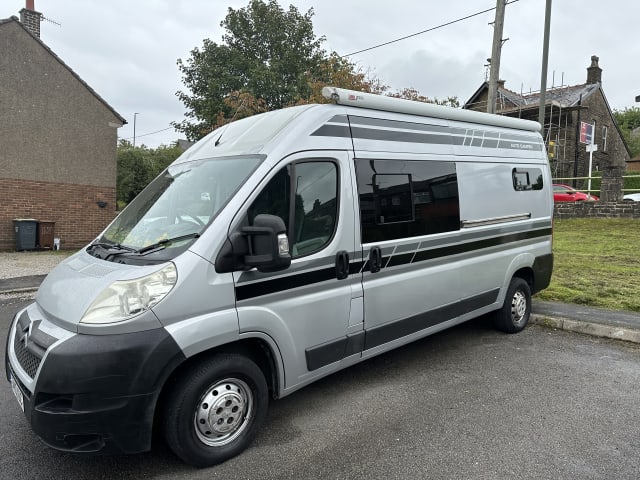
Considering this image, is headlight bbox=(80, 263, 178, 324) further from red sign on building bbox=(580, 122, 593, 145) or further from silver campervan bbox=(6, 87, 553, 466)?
red sign on building bbox=(580, 122, 593, 145)

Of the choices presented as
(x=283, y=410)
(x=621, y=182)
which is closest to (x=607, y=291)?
(x=283, y=410)

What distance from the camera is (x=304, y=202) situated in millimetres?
3256

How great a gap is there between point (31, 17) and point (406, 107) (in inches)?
628

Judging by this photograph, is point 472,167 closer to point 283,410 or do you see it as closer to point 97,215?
point 283,410

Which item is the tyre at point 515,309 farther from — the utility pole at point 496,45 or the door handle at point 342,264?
the utility pole at point 496,45

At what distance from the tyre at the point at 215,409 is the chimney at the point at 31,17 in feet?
54.0

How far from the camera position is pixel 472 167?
15.4ft

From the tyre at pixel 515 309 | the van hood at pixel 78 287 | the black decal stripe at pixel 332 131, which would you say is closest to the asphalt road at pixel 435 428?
the tyre at pixel 515 309

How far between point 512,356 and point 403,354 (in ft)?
3.74

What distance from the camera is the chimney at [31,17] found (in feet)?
48.3

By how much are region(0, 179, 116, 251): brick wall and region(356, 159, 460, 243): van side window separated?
42.3 feet

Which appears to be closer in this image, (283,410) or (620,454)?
(620,454)

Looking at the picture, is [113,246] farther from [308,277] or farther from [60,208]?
[60,208]

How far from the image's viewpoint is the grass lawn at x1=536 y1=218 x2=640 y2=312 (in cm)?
683
